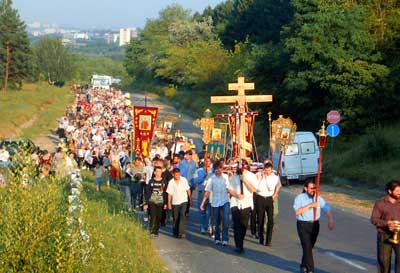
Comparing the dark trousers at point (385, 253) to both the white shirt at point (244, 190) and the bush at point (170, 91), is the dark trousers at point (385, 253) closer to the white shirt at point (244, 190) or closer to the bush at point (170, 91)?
the white shirt at point (244, 190)

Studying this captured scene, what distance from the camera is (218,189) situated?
17141 millimetres

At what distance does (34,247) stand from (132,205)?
42.8ft

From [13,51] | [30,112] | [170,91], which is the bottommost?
[30,112]

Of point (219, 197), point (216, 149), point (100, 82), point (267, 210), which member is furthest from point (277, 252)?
point (100, 82)

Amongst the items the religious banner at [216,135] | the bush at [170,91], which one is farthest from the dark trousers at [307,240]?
the bush at [170,91]

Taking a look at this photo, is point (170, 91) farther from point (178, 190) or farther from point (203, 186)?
point (178, 190)

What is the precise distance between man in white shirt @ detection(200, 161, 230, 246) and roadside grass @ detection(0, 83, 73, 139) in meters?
35.4

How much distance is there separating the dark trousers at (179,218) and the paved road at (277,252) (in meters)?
0.20

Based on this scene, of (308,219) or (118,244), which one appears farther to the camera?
(118,244)

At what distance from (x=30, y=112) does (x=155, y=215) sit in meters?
58.7

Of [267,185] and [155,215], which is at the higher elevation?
[267,185]

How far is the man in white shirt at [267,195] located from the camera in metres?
16.6

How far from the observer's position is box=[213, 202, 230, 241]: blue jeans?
55.7 ft

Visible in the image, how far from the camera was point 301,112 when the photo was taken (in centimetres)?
4284
